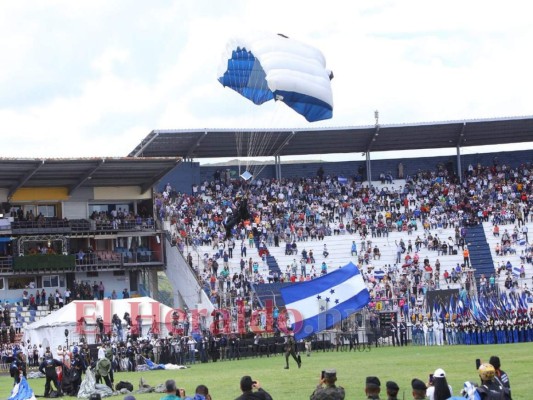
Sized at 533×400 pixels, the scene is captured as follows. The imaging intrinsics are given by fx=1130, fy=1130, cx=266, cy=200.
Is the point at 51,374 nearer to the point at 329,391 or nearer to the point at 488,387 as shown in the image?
the point at 329,391

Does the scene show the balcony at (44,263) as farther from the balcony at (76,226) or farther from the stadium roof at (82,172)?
the stadium roof at (82,172)

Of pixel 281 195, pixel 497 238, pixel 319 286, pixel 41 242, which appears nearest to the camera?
pixel 319 286

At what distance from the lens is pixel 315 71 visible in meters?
30.8

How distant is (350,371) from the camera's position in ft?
90.4

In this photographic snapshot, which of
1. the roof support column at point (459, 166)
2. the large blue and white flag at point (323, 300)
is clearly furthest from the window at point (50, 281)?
the roof support column at point (459, 166)

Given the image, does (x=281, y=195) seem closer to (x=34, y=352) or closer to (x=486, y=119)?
(x=486, y=119)

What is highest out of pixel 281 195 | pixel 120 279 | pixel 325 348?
pixel 281 195

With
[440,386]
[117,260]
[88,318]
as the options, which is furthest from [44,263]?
[440,386]

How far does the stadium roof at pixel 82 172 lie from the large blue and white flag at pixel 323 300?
10566 millimetres

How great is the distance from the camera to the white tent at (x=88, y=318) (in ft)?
126

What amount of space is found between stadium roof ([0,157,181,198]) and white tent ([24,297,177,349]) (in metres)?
9.44

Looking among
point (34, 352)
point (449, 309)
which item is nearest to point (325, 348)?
point (449, 309)

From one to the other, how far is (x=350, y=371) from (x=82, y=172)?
2508cm

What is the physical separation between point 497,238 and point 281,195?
10.9 metres
